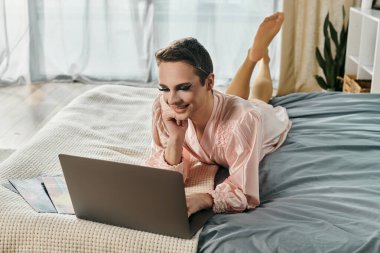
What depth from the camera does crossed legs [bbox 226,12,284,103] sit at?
8.36ft

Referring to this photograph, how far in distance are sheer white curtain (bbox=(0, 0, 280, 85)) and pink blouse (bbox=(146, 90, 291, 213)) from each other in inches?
106

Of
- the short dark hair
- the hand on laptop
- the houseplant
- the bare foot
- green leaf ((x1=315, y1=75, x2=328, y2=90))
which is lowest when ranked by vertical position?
green leaf ((x1=315, y1=75, x2=328, y2=90))

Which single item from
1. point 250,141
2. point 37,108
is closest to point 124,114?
point 250,141

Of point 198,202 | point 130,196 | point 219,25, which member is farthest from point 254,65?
point 219,25

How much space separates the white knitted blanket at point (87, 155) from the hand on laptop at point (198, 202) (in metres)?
0.08

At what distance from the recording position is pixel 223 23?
4516 millimetres

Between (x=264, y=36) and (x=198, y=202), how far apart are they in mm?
1278

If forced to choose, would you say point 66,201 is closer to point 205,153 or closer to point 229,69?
point 205,153

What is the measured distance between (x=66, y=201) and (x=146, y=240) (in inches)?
12.6

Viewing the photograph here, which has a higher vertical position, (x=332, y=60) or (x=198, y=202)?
(x=198, y=202)

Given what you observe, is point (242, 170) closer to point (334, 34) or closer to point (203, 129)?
point (203, 129)

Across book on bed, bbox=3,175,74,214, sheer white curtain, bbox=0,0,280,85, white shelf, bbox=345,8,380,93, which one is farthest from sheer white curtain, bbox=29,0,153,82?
book on bed, bbox=3,175,74,214

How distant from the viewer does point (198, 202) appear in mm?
1534

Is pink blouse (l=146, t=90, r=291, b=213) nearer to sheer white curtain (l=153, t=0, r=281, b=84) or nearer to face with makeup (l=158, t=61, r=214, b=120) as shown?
face with makeup (l=158, t=61, r=214, b=120)
